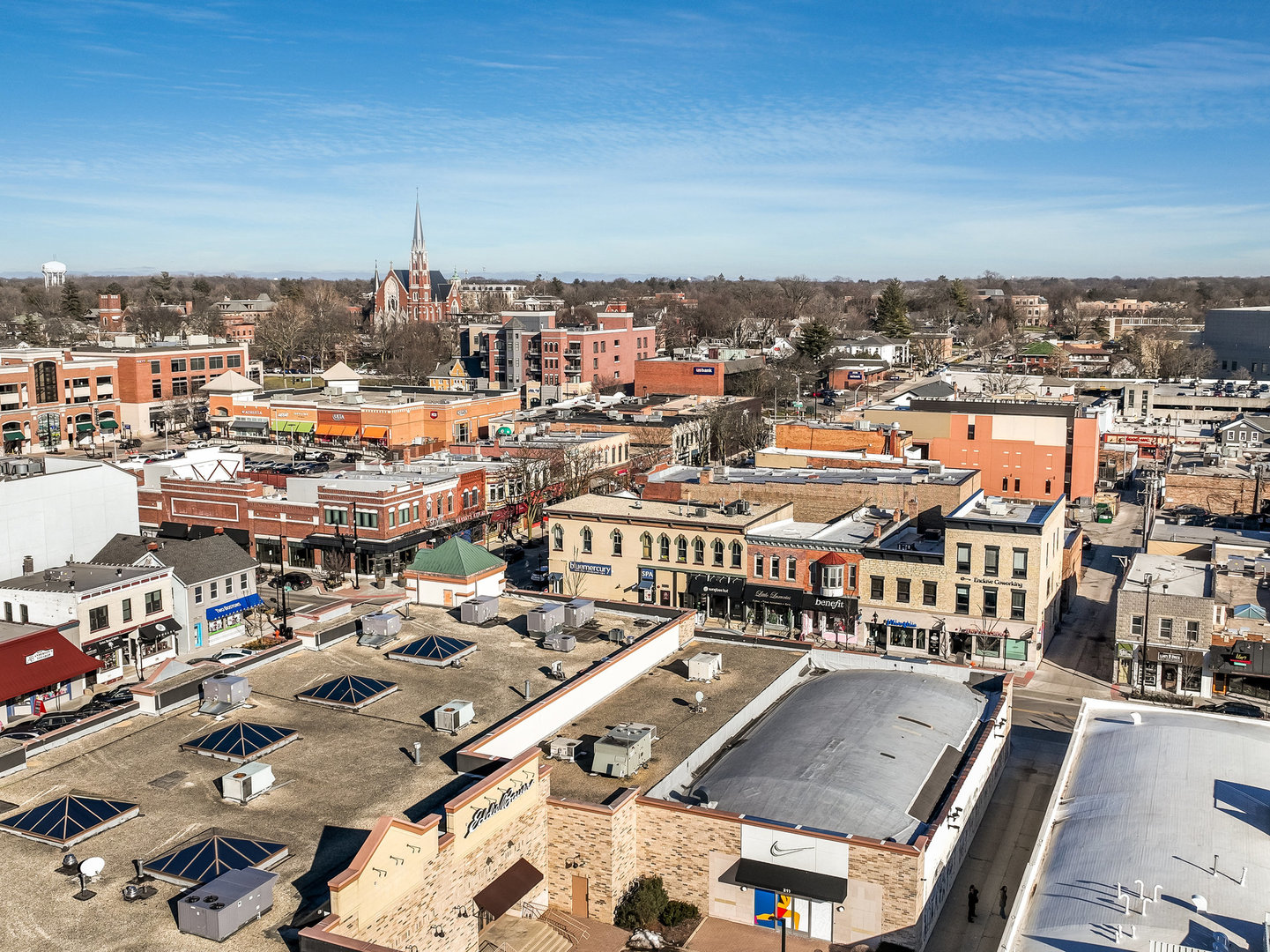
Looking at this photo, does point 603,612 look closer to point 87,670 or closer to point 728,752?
point 728,752

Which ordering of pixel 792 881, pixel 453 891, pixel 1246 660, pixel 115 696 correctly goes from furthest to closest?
pixel 1246 660, pixel 115 696, pixel 792 881, pixel 453 891

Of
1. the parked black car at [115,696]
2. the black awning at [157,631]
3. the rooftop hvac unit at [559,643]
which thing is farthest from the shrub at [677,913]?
the black awning at [157,631]

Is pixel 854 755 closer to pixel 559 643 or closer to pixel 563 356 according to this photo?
pixel 559 643

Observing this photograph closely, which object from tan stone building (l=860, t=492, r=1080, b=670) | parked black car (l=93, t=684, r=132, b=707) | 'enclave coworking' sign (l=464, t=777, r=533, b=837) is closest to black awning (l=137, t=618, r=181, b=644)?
parked black car (l=93, t=684, r=132, b=707)

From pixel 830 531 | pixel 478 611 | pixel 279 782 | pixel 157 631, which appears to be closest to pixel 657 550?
pixel 830 531

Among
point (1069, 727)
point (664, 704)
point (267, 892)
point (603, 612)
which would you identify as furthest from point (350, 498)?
point (267, 892)

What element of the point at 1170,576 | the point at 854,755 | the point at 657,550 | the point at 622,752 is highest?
the point at 657,550

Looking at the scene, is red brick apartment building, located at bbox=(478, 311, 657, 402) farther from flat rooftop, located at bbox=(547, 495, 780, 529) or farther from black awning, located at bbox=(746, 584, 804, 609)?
black awning, located at bbox=(746, 584, 804, 609)
